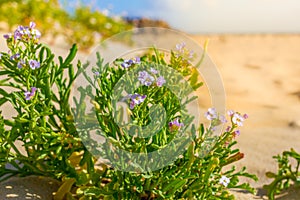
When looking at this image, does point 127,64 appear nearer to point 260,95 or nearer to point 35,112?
point 35,112

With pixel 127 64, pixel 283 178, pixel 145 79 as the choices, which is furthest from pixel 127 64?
pixel 283 178

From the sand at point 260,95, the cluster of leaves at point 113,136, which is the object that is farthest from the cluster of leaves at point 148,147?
the sand at point 260,95

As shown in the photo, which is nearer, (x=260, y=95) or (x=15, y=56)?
(x=15, y=56)

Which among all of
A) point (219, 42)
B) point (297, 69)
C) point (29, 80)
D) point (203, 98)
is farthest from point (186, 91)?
point (219, 42)

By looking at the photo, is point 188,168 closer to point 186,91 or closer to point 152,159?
point 152,159

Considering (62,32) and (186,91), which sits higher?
(62,32)

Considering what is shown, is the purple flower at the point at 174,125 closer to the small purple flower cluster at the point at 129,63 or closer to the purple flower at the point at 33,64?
the small purple flower cluster at the point at 129,63

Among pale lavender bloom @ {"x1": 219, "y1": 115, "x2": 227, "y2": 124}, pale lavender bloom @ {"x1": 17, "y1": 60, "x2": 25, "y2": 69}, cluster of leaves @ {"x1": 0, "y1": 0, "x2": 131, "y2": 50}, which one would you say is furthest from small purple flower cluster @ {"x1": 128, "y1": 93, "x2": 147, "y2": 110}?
cluster of leaves @ {"x1": 0, "y1": 0, "x2": 131, "y2": 50}
